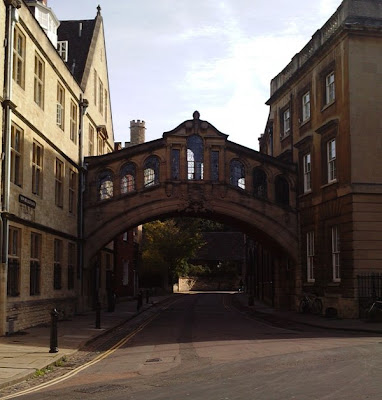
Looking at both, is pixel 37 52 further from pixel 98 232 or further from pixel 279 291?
pixel 279 291

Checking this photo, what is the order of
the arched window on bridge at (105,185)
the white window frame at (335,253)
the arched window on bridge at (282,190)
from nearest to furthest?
the white window frame at (335,253) → the arched window on bridge at (105,185) → the arched window on bridge at (282,190)

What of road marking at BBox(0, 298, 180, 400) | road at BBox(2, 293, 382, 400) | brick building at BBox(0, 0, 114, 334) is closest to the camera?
road at BBox(2, 293, 382, 400)

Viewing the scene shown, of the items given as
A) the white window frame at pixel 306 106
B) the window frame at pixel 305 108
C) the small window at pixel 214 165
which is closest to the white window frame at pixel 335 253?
the window frame at pixel 305 108

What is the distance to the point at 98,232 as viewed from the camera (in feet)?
104

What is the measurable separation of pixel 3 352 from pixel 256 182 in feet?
68.4

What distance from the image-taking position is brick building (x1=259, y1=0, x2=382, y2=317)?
26016mm

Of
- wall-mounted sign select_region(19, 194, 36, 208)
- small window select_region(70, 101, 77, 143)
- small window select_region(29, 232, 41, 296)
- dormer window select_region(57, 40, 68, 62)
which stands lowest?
small window select_region(29, 232, 41, 296)

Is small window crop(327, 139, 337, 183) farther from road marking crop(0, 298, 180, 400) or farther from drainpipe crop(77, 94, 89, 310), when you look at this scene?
road marking crop(0, 298, 180, 400)

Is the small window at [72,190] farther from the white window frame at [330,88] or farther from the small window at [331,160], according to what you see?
the white window frame at [330,88]

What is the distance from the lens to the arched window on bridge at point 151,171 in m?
32.6

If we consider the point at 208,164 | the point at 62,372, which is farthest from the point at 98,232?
the point at 62,372

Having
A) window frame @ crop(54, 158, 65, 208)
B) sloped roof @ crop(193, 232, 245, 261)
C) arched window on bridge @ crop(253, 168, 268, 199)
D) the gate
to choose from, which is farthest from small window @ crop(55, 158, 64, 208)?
sloped roof @ crop(193, 232, 245, 261)

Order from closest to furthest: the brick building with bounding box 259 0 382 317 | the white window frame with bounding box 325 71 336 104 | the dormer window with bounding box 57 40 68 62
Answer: the brick building with bounding box 259 0 382 317
the white window frame with bounding box 325 71 336 104
the dormer window with bounding box 57 40 68 62

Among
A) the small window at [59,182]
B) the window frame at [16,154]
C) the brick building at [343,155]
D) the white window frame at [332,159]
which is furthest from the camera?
the white window frame at [332,159]
